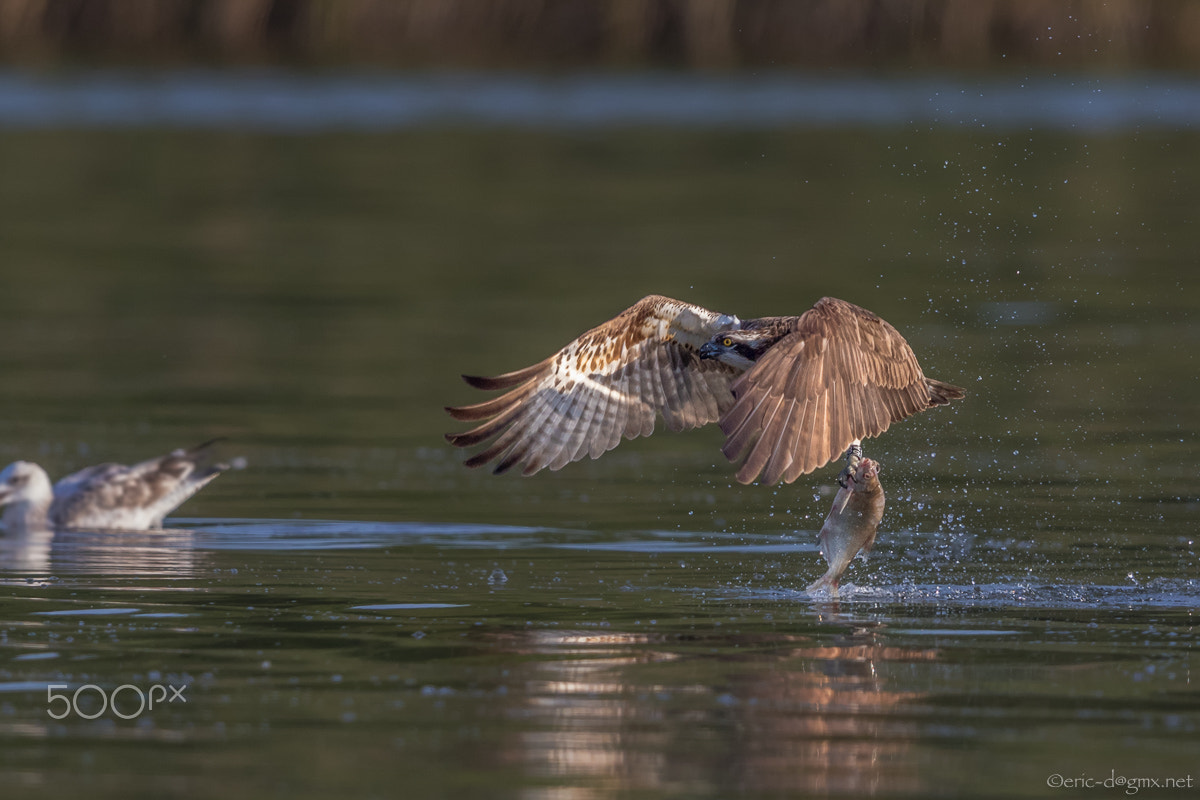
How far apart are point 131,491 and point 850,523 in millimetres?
3937

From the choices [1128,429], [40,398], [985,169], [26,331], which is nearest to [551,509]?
[1128,429]

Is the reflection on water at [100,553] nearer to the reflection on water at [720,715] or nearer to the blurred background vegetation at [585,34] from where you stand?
the reflection on water at [720,715]

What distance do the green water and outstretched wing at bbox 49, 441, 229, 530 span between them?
0.58 feet

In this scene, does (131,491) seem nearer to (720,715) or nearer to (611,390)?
(611,390)

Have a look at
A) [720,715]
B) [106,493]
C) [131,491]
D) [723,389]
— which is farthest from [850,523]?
[106,493]

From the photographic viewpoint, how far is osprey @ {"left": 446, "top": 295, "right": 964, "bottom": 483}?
8.66 m

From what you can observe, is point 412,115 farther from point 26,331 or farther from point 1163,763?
point 1163,763

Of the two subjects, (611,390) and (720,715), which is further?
(611,390)

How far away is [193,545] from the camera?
10.8m

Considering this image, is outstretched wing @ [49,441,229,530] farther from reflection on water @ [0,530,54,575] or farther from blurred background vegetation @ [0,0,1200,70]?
blurred background vegetation @ [0,0,1200,70]

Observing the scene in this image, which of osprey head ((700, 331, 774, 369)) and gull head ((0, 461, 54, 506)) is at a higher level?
osprey head ((700, 331, 774, 369))

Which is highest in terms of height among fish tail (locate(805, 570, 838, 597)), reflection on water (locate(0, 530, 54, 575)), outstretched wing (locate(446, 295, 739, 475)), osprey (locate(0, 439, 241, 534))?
outstretched wing (locate(446, 295, 739, 475))

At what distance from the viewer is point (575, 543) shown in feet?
34.7

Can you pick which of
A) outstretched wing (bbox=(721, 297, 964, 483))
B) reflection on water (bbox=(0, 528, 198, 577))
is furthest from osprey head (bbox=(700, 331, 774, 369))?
reflection on water (bbox=(0, 528, 198, 577))
